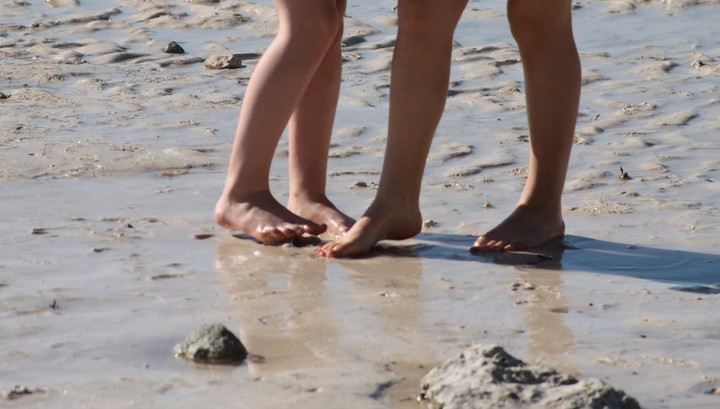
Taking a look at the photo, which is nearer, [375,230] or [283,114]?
[375,230]

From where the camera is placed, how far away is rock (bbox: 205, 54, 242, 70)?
646 cm

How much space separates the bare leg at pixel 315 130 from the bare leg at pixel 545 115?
0.52m

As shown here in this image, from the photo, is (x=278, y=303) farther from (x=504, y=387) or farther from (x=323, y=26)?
(x=323, y=26)

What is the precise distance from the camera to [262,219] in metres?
3.40

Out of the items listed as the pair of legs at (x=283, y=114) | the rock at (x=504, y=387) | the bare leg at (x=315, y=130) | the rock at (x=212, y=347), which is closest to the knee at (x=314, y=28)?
the pair of legs at (x=283, y=114)

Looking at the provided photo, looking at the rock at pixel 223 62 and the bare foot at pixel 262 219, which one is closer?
the bare foot at pixel 262 219

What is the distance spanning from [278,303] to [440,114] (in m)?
0.83

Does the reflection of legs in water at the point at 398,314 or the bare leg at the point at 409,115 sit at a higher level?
the bare leg at the point at 409,115

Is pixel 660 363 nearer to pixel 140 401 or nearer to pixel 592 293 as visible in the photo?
pixel 592 293

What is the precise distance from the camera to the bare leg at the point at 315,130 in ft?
11.8

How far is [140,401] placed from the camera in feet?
6.91

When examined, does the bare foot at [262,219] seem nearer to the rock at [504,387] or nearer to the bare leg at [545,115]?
the bare leg at [545,115]

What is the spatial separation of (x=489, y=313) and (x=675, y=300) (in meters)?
0.46

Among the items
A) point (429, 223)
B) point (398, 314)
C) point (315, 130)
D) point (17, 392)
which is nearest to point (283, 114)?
point (315, 130)
